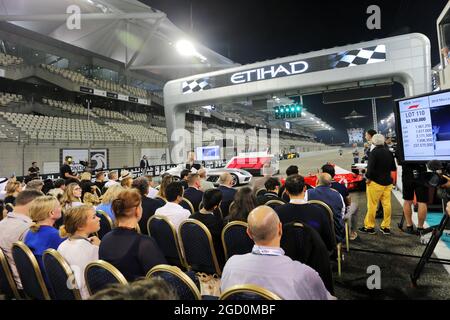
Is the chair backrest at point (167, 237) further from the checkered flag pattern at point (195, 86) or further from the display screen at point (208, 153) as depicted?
the display screen at point (208, 153)

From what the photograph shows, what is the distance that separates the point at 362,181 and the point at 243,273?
910 cm

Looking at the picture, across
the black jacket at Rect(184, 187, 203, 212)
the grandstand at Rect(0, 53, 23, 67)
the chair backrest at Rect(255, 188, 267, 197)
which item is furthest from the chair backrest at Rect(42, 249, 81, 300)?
the grandstand at Rect(0, 53, 23, 67)

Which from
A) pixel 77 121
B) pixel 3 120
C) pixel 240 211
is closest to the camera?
pixel 240 211

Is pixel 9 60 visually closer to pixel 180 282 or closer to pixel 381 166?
pixel 381 166

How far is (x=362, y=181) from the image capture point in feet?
30.9

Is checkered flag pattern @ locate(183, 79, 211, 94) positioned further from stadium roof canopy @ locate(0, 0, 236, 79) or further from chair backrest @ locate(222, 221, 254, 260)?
chair backrest @ locate(222, 221, 254, 260)

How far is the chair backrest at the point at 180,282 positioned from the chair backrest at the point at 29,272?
1.17 metres

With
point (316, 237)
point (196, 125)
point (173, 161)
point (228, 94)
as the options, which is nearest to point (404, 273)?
point (316, 237)

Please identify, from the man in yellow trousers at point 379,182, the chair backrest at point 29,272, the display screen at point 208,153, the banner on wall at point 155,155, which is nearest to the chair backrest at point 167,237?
the chair backrest at point 29,272

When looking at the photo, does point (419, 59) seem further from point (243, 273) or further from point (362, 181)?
point (243, 273)

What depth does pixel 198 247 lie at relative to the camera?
2.83 metres

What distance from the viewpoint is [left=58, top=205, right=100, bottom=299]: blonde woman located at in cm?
198

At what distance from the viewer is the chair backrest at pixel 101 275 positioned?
5.16 ft

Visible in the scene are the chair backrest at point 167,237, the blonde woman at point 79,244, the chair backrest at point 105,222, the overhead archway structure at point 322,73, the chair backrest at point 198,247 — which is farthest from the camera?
the overhead archway structure at point 322,73
